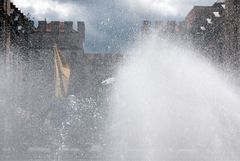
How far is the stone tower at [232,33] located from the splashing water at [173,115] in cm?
1115

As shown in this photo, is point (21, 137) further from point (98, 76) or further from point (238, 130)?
point (98, 76)

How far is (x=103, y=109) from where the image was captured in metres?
24.2

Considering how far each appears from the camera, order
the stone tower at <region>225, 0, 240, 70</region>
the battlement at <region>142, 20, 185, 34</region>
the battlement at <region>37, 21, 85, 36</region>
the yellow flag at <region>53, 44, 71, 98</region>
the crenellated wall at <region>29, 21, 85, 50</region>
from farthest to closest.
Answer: the battlement at <region>37, 21, 85, 36</region> < the crenellated wall at <region>29, 21, 85, 50</region> < the battlement at <region>142, 20, 185, 34</region> < the stone tower at <region>225, 0, 240, 70</region> < the yellow flag at <region>53, 44, 71, 98</region>

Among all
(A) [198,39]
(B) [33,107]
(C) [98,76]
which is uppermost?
(A) [198,39]

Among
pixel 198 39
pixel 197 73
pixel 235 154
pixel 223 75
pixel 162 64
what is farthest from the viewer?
pixel 198 39

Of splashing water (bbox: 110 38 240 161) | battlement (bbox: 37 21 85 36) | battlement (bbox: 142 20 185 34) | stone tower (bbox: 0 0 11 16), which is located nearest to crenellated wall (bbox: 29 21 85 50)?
battlement (bbox: 37 21 85 36)

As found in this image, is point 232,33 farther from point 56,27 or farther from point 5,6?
point 56,27

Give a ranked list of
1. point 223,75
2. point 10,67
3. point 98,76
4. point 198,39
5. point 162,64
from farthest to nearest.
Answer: point 98,76 < point 198,39 < point 223,75 < point 10,67 < point 162,64

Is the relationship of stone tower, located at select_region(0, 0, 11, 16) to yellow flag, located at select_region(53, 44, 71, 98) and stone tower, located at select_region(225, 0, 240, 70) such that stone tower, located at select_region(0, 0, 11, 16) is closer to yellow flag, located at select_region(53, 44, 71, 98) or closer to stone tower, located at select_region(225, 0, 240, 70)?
yellow flag, located at select_region(53, 44, 71, 98)

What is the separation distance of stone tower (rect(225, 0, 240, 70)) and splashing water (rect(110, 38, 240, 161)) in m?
11.2

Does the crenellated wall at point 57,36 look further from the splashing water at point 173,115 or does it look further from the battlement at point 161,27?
the splashing water at point 173,115

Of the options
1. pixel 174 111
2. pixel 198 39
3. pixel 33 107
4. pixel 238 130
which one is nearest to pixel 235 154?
pixel 238 130

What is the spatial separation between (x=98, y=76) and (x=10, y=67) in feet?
54.0

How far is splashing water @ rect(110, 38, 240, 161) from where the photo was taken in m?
15.7
